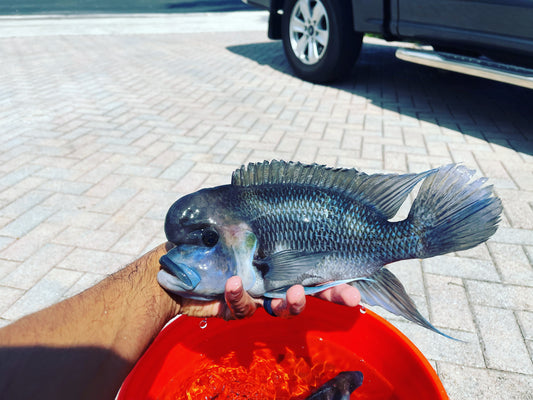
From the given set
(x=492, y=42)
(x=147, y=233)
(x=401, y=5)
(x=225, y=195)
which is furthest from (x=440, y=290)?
(x=401, y=5)

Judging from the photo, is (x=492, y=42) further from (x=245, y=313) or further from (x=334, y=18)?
(x=245, y=313)

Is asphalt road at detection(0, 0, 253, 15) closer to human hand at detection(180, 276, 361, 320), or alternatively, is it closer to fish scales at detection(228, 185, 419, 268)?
human hand at detection(180, 276, 361, 320)

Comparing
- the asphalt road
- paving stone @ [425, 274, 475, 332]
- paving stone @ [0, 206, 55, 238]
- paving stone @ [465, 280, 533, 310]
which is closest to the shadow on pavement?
paving stone @ [465, 280, 533, 310]

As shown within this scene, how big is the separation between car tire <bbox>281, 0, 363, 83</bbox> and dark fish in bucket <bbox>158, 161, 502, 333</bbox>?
5.16 metres

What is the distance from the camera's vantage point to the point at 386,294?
58.4 inches

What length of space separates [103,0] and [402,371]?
21.2 metres

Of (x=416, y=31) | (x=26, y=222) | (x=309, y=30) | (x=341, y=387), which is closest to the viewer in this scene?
(x=341, y=387)

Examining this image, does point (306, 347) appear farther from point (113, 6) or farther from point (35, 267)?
point (113, 6)

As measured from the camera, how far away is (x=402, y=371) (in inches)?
66.8

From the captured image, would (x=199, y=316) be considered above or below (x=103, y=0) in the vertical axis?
below

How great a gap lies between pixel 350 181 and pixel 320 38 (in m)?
5.46

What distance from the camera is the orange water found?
1944mm

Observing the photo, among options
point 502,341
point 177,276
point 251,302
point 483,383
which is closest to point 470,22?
point 502,341

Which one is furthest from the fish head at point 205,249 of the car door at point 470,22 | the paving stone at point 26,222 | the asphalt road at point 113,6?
the asphalt road at point 113,6
